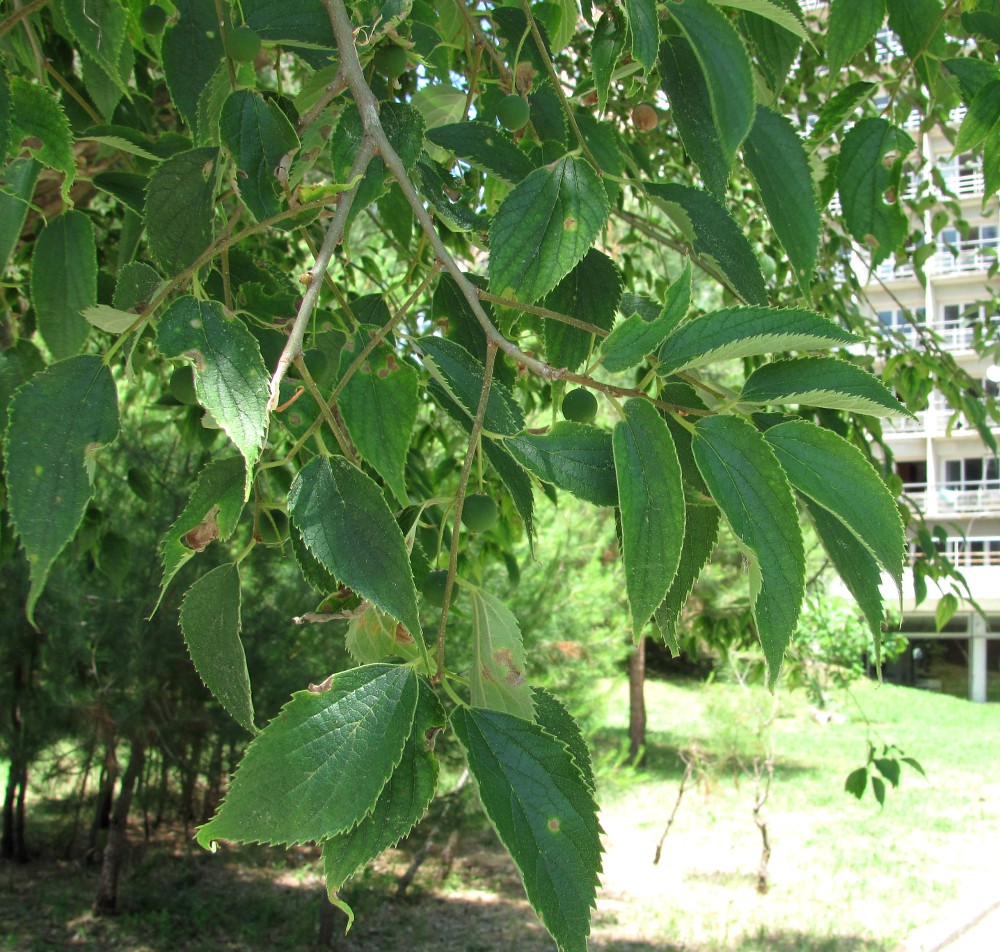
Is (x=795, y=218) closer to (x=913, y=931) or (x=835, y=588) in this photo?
(x=913, y=931)

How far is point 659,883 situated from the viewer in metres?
5.54

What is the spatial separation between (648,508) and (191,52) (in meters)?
0.51

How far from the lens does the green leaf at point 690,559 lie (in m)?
0.50

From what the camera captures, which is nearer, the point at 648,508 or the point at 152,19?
the point at 648,508

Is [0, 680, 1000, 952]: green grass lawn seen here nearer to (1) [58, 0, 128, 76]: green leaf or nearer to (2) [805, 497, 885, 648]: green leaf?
(1) [58, 0, 128, 76]: green leaf

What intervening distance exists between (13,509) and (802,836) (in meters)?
6.56

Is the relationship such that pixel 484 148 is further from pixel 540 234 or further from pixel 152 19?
pixel 152 19

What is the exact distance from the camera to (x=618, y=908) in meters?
5.17

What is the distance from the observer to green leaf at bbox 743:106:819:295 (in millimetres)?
591

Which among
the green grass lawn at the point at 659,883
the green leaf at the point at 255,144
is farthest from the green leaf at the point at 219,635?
the green grass lawn at the point at 659,883

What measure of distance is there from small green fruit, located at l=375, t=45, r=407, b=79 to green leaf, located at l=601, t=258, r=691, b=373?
0.95 ft

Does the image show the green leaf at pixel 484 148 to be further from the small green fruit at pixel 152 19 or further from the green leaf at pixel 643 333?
the small green fruit at pixel 152 19

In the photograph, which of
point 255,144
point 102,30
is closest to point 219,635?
point 255,144

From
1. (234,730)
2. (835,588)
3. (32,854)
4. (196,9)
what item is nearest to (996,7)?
(196,9)
